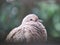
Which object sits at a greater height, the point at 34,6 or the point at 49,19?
the point at 34,6

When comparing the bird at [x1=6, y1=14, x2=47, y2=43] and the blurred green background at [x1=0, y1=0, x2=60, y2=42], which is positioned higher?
the blurred green background at [x1=0, y1=0, x2=60, y2=42]

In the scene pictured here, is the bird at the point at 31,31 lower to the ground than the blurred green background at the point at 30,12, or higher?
lower

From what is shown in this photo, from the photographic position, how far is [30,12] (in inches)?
74.5

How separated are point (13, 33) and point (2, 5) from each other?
339mm

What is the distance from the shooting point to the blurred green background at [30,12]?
6.20 ft

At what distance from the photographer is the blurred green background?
6.20 ft

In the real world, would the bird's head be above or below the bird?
above

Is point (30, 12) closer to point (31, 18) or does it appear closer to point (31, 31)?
point (31, 18)

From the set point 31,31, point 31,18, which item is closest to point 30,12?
point 31,18

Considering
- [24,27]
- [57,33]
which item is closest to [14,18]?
[24,27]

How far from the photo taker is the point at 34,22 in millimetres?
1884

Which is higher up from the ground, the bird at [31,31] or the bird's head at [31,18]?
the bird's head at [31,18]

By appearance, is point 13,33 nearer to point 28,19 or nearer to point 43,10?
point 28,19

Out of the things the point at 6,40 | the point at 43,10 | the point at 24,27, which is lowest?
the point at 6,40
